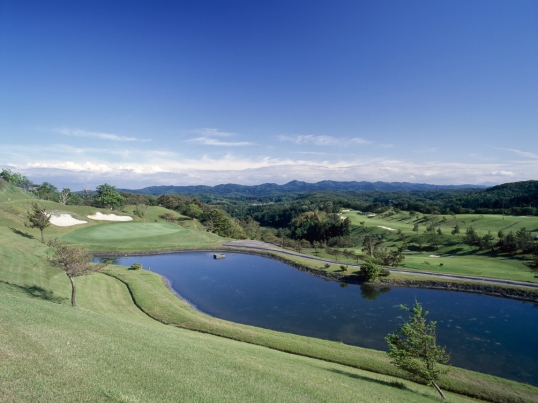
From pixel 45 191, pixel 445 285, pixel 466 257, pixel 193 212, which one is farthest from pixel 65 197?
pixel 466 257

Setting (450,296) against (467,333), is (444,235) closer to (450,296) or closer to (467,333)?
(450,296)

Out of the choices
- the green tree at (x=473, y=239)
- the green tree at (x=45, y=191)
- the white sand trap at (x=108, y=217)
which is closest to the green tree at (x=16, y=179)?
the green tree at (x=45, y=191)

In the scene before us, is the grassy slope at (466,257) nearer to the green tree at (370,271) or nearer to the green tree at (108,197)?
the green tree at (370,271)

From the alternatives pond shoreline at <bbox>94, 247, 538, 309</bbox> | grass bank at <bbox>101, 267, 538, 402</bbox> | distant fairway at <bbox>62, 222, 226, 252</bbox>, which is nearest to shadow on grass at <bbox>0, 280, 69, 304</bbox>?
grass bank at <bbox>101, 267, 538, 402</bbox>

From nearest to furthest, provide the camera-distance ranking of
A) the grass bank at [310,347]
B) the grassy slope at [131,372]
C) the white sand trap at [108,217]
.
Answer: the grassy slope at [131,372]
the grass bank at [310,347]
the white sand trap at [108,217]

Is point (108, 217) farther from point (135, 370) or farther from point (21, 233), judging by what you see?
point (135, 370)

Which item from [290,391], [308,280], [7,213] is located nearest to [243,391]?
[290,391]
